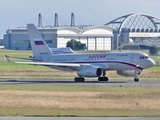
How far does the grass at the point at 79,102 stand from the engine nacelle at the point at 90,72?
1469cm

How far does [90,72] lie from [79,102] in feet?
85.0

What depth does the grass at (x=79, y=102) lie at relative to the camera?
32.8 meters

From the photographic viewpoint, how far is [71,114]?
31.7 metres

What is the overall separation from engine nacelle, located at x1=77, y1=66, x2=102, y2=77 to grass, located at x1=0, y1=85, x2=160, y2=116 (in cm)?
1469

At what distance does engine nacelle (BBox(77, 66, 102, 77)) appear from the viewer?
63.7 metres

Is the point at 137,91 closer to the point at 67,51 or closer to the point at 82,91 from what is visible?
the point at 82,91

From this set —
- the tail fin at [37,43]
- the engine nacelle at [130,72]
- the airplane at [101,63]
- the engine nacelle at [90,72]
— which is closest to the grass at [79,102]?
the engine nacelle at [90,72]

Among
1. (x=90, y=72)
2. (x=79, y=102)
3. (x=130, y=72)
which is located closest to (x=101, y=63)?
(x=90, y=72)

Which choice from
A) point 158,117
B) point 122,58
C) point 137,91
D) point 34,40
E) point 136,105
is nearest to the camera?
point 158,117

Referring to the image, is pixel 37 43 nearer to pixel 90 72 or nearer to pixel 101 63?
pixel 101 63

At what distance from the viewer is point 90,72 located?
209 ft

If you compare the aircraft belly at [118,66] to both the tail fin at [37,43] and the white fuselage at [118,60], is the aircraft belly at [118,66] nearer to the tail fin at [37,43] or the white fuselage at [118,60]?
the white fuselage at [118,60]

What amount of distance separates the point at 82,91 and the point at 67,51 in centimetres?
2983

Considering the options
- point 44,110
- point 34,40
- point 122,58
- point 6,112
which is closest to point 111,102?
point 44,110
